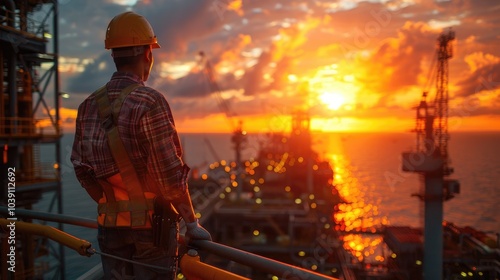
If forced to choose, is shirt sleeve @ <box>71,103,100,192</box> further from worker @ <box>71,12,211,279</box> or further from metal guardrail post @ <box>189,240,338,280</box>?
metal guardrail post @ <box>189,240,338,280</box>

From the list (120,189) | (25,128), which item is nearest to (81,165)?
(120,189)

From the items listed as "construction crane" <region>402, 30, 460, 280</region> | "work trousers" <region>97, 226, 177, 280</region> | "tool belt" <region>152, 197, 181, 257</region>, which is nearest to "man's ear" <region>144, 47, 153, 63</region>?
"tool belt" <region>152, 197, 181, 257</region>

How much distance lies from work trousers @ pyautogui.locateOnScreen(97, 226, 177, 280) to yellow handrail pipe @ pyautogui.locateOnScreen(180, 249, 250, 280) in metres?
0.19

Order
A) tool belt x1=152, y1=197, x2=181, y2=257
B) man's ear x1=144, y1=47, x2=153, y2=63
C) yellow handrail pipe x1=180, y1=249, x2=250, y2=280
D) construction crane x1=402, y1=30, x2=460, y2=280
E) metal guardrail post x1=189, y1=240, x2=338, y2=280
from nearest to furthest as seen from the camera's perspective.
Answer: metal guardrail post x1=189, y1=240, x2=338, y2=280 < yellow handrail pipe x1=180, y1=249, x2=250, y2=280 < tool belt x1=152, y1=197, x2=181, y2=257 < man's ear x1=144, y1=47, x2=153, y2=63 < construction crane x1=402, y1=30, x2=460, y2=280

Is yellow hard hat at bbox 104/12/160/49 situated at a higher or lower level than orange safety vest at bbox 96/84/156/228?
higher

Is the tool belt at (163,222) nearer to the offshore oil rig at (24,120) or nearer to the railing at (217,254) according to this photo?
the railing at (217,254)

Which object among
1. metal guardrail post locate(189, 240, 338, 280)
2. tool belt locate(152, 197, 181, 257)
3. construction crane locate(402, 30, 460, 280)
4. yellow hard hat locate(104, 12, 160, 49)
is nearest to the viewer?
metal guardrail post locate(189, 240, 338, 280)

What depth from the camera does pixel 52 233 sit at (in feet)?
12.6

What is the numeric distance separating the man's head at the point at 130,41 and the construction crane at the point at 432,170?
26011 millimetres

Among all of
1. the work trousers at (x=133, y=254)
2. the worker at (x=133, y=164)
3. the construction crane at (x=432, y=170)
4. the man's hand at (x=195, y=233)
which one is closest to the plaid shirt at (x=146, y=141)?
the worker at (x=133, y=164)

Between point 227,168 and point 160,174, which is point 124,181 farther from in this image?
point 227,168

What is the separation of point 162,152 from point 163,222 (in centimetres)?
62

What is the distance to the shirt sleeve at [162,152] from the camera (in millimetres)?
2984

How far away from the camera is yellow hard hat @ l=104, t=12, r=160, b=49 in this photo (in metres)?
3.27
